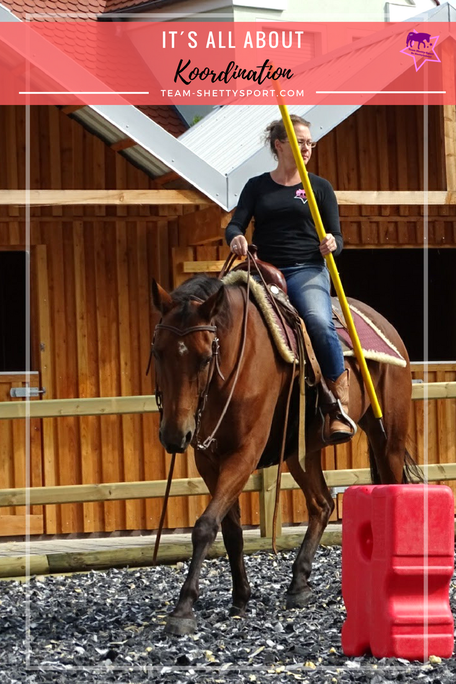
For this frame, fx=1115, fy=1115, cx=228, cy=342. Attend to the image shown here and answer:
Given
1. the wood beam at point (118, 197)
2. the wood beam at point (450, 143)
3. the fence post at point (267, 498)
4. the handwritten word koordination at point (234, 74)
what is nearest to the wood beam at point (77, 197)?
the wood beam at point (118, 197)

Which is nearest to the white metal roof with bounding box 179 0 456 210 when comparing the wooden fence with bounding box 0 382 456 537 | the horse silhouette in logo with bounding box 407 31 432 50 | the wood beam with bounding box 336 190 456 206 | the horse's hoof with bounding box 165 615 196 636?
the horse silhouette in logo with bounding box 407 31 432 50

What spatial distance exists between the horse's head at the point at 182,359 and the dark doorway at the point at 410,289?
18.8 feet

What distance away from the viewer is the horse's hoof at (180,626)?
5.30 m

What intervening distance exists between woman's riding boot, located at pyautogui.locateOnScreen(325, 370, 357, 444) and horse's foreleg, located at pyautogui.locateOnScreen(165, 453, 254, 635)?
2.28 feet

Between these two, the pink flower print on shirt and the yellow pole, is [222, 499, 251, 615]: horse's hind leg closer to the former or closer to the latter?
the yellow pole

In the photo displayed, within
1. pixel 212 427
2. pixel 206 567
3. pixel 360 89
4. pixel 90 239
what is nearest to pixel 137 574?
pixel 206 567

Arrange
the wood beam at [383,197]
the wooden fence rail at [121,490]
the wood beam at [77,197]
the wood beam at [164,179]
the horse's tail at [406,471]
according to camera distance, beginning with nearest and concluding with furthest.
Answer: the horse's tail at [406,471] < the wooden fence rail at [121,490] < the wood beam at [77,197] < the wood beam at [383,197] < the wood beam at [164,179]

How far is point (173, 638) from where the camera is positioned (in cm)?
526

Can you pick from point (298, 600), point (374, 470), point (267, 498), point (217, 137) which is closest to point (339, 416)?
point (298, 600)

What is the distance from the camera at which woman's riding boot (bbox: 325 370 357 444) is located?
6.34 m

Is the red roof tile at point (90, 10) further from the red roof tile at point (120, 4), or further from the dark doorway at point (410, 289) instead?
the dark doorway at point (410, 289)

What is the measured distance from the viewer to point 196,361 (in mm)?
5434

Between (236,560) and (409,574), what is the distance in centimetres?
157

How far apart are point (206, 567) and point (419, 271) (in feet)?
14.6
